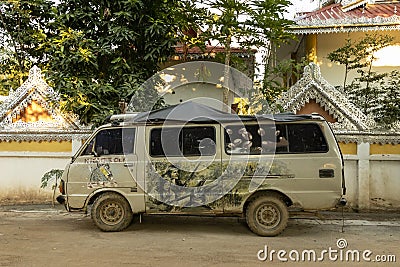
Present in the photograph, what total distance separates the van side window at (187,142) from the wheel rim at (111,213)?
44.9 inches

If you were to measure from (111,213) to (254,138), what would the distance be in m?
2.82

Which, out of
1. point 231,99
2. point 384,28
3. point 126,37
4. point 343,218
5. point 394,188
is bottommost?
point 343,218

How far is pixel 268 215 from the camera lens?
7207 millimetres

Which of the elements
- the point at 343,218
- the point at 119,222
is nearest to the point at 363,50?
the point at 343,218

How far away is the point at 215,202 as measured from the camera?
7.17 meters

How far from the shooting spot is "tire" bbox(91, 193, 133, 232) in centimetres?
739

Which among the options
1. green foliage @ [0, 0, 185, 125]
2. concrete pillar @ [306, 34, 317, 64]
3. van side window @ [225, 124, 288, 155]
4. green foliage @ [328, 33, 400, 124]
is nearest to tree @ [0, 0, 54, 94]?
green foliage @ [0, 0, 185, 125]

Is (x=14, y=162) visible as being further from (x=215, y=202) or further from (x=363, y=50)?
(x=363, y=50)

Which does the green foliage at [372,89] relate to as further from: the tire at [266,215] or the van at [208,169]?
the tire at [266,215]

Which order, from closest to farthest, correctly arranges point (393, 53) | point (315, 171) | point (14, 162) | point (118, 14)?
1. point (315, 171)
2. point (118, 14)
3. point (14, 162)
4. point (393, 53)

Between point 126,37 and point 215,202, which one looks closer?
point 215,202

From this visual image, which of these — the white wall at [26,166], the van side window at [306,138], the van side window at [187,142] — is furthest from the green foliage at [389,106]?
the white wall at [26,166]

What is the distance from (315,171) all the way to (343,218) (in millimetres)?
2247

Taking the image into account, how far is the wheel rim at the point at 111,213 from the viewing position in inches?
292
